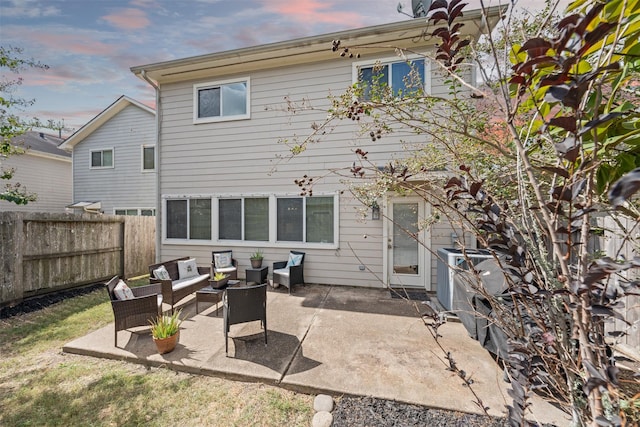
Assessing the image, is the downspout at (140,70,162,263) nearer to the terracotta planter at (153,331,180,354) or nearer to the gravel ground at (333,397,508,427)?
the terracotta planter at (153,331,180,354)

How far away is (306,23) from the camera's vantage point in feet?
18.2

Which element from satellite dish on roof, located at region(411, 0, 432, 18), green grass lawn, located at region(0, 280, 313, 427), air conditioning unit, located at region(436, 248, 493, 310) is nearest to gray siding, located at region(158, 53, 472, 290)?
air conditioning unit, located at region(436, 248, 493, 310)

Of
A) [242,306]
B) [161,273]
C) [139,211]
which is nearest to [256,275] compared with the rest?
[161,273]

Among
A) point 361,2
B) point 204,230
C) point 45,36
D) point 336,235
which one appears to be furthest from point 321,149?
point 45,36

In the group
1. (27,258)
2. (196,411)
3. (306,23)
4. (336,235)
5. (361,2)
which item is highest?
(306,23)

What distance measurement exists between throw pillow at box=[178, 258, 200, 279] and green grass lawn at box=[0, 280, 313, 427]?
2238 mm

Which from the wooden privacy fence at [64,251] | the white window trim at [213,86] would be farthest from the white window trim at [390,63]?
the wooden privacy fence at [64,251]

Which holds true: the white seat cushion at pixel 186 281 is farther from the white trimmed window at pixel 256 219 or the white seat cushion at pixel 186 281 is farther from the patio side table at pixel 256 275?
the white trimmed window at pixel 256 219

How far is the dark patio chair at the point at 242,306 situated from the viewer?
11.7ft

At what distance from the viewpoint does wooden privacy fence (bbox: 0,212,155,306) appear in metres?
5.21

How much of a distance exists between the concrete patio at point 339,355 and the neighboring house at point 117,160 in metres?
9.49

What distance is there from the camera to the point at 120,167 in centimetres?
1216

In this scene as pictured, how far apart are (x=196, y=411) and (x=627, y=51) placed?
4.12m

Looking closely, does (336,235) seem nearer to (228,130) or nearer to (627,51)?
(228,130)
